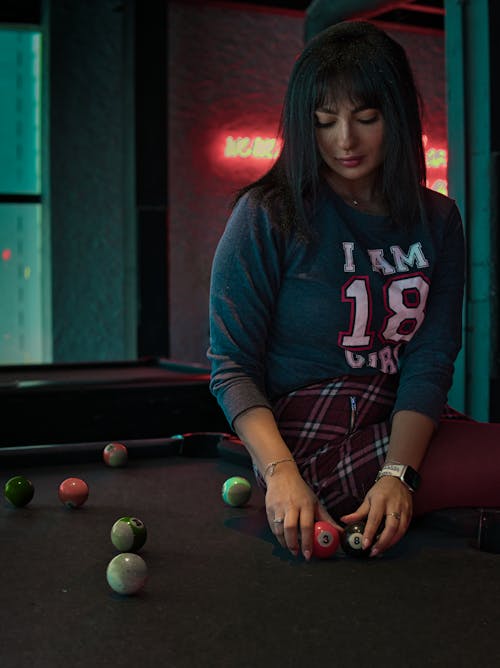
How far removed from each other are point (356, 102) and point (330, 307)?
398 millimetres

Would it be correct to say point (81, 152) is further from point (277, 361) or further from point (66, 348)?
point (277, 361)

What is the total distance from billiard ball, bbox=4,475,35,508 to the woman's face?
943 millimetres

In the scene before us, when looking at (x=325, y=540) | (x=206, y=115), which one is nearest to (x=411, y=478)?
(x=325, y=540)

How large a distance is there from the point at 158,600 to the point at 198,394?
4.93 feet

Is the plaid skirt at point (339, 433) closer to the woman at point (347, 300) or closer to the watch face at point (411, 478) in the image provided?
the woman at point (347, 300)

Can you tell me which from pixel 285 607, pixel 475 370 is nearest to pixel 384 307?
pixel 285 607

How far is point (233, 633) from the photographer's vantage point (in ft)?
3.39

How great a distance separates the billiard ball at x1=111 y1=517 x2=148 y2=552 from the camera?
1426 millimetres

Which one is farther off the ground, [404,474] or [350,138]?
[350,138]

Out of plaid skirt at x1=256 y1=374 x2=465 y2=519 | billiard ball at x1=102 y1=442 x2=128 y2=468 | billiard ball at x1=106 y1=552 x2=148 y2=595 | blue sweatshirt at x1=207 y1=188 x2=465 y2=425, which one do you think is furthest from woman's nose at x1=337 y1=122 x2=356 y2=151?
billiard ball at x1=102 y1=442 x2=128 y2=468

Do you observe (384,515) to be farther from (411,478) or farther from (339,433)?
(339,433)

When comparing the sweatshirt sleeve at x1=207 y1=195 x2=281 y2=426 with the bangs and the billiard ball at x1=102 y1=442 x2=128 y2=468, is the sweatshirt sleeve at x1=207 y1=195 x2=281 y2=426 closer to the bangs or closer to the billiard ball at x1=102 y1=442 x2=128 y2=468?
the bangs

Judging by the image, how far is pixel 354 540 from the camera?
1.38 meters

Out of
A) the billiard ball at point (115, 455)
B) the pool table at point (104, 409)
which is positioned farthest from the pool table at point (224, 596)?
the pool table at point (104, 409)
